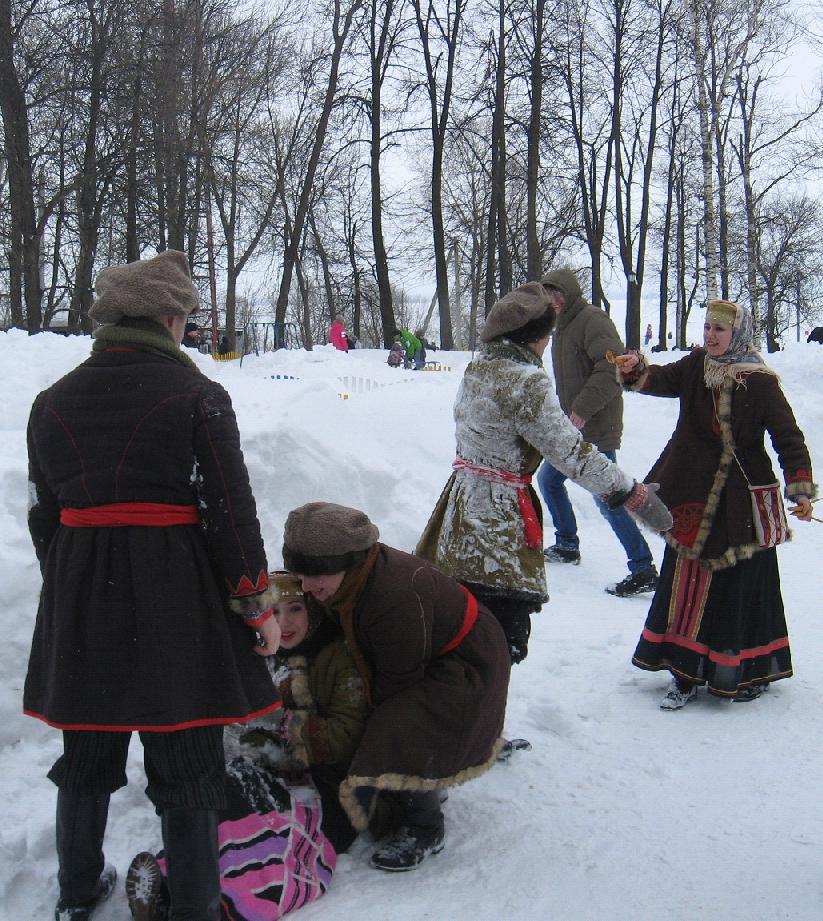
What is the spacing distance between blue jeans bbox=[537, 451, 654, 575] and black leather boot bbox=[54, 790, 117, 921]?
11.8 ft

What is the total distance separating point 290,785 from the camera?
260 cm

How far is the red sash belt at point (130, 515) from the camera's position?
1.96 metres

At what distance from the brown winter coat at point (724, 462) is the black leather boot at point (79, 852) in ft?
8.05

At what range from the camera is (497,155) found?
21922 millimetres

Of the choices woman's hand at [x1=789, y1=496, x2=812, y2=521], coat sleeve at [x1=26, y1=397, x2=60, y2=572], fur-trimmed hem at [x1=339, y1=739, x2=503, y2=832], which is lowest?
fur-trimmed hem at [x1=339, y1=739, x2=503, y2=832]

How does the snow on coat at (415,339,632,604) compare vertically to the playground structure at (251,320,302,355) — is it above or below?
below

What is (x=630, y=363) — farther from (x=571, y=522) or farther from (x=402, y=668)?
(x=571, y=522)

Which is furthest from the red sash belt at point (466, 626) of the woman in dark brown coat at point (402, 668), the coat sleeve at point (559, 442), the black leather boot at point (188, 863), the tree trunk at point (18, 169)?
the tree trunk at point (18, 169)

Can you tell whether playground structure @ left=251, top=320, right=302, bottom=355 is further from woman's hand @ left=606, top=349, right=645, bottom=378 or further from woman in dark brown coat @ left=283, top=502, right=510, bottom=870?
woman in dark brown coat @ left=283, top=502, right=510, bottom=870

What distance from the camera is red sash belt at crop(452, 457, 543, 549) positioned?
3033 mm

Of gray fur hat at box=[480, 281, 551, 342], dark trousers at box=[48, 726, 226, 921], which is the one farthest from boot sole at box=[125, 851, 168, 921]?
gray fur hat at box=[480, 281, 551, 342]

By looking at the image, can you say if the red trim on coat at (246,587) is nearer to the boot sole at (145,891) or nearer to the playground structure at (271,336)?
the boot sole at (145,891)

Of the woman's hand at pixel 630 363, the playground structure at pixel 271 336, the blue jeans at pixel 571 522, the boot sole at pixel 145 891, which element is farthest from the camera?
the playground structure at pixel 271 336

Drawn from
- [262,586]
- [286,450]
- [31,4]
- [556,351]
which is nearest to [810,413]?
[556,351]
